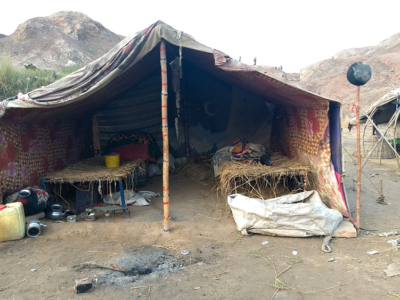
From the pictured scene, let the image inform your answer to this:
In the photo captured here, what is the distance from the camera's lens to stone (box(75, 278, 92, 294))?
2.87 metres

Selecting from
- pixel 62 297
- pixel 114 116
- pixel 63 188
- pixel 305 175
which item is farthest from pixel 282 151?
pixel 62 297

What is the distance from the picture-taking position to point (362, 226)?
446 cm

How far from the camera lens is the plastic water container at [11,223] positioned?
155 inches

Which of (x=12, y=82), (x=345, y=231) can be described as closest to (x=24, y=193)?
(x=345, y=231)

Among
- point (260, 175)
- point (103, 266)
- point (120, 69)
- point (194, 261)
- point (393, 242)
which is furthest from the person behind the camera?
point (260, 175)

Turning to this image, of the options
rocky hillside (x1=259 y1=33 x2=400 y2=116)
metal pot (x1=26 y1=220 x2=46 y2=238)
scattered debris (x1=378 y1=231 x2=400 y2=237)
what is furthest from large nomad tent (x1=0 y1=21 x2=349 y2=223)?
rocky hillside (x1=259 y1=33 x2=400 y2=116)

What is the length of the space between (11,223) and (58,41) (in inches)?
787

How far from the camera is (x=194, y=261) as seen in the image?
355 centimetres

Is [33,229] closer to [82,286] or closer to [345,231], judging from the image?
[82,286]

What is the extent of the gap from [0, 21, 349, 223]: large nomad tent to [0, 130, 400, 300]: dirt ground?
0.99 meters

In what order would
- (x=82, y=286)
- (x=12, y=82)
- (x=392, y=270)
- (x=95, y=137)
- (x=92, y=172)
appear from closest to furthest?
(x=82, y=286) → (x=392, y=270) → (x=92, y=172) → (x=95, y=137) → (x=12, y=82)

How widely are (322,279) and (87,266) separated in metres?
2.44

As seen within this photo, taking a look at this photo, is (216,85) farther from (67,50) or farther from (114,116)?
(67,50)

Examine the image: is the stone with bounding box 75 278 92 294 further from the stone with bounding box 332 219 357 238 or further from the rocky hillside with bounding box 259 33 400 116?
the rocky hillside with bounding box 259 33 400 116
